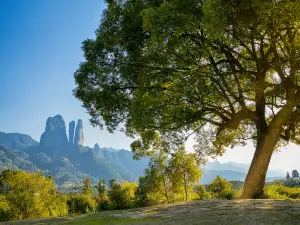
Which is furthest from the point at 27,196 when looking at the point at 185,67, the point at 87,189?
the point at 87,189

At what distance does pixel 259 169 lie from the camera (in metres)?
11.7

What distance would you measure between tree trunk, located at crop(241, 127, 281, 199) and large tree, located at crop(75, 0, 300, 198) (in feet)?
0.13

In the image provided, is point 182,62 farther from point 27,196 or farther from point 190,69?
point 27,196

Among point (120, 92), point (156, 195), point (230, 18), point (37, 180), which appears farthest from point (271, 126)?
point (156, 195)

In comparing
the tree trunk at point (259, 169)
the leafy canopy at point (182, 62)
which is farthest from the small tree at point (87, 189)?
the tree trunk at point (259, 169)

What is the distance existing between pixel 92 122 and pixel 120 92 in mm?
2543

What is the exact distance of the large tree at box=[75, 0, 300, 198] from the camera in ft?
30.0

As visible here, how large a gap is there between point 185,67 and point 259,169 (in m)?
5.08

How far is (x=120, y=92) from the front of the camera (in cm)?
1305

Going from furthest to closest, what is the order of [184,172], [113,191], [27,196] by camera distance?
[113,191] < [184,172] < [27,196]

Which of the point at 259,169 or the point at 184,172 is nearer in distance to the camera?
the point at 259,169

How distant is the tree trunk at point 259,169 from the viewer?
11.7m

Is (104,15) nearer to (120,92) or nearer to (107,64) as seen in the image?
(107,64)

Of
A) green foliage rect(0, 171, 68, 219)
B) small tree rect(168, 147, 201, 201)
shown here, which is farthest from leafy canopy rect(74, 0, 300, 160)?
small tree rect(168, 147, 201, 201)
